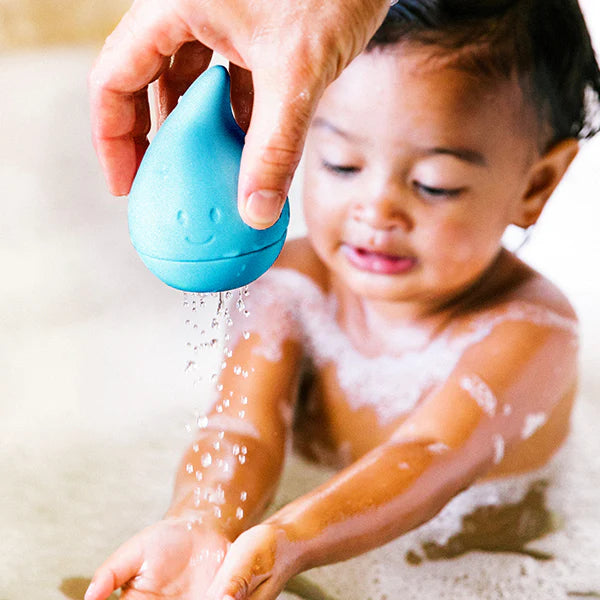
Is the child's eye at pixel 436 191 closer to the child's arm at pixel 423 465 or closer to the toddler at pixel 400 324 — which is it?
the toddler at pixel 400 324

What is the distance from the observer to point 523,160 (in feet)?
3.29

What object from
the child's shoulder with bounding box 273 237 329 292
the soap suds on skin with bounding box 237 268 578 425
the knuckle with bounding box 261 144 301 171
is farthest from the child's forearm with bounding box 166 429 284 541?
the knuckle with bounding box 261 144 301 171

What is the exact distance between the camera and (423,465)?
928 millimetres

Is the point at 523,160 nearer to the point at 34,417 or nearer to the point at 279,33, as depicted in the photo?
the point at 279,33

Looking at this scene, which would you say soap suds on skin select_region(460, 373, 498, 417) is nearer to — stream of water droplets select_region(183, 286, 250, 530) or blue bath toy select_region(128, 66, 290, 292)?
stream of water droplets select_region(183, 286, 250, 530)

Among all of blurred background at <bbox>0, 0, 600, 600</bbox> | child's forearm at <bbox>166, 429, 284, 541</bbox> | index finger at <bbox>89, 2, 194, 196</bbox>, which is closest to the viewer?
index finger at <bbox>89, 2, 194, 196</bbox>

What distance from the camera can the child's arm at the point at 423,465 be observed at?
0.81 m

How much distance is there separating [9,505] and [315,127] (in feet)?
1.91

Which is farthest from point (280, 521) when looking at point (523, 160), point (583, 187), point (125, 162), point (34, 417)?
point (583, 187)

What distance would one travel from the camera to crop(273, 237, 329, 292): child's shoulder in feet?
3.88

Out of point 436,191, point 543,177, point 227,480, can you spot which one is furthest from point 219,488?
point 543,177

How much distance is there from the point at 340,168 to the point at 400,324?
0.24 m

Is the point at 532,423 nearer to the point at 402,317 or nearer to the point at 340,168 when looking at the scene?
the point at 402,317

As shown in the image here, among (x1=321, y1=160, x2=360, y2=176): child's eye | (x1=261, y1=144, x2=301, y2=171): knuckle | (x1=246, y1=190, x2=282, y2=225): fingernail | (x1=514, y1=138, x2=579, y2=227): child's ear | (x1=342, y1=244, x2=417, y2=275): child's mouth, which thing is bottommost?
(x1=342, y1=244, x2=417, y2=275): child's mouth
